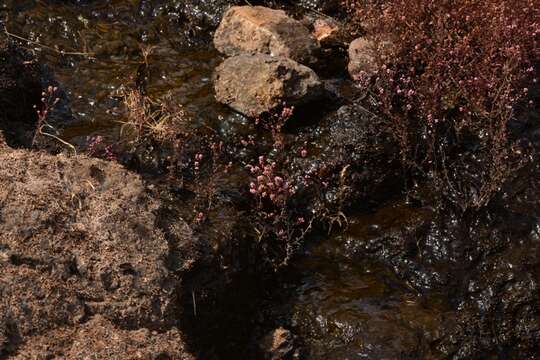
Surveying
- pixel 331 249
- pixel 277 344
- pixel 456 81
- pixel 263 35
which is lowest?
pixel 277 344

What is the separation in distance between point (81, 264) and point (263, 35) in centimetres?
378

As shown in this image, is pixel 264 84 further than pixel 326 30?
No

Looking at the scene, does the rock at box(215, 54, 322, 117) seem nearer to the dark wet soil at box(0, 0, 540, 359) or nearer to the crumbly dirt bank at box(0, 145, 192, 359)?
the dark wet soil at box(0, 0, 540, 359)

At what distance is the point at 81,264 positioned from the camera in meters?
4.50

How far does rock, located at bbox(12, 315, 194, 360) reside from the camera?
403 centimetres

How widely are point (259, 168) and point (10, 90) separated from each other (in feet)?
7.98

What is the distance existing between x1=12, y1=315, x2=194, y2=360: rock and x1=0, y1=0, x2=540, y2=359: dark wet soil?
26.3 inches

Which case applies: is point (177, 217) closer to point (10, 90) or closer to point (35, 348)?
point (35, 348)

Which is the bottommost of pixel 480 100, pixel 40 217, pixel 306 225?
pixel 306 225

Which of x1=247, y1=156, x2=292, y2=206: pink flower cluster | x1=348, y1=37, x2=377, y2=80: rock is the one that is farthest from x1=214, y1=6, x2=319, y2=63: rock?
x1=247, y1=156, x2=292, y2=206: pink flower cluster

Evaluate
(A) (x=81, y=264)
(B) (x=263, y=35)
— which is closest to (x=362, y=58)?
(B) (x=263, y=35)

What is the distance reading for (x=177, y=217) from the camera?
5.42 m

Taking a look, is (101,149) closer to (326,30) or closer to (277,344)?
(277,344)

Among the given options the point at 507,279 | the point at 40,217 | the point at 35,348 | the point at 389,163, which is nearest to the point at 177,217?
the point at 40,217
